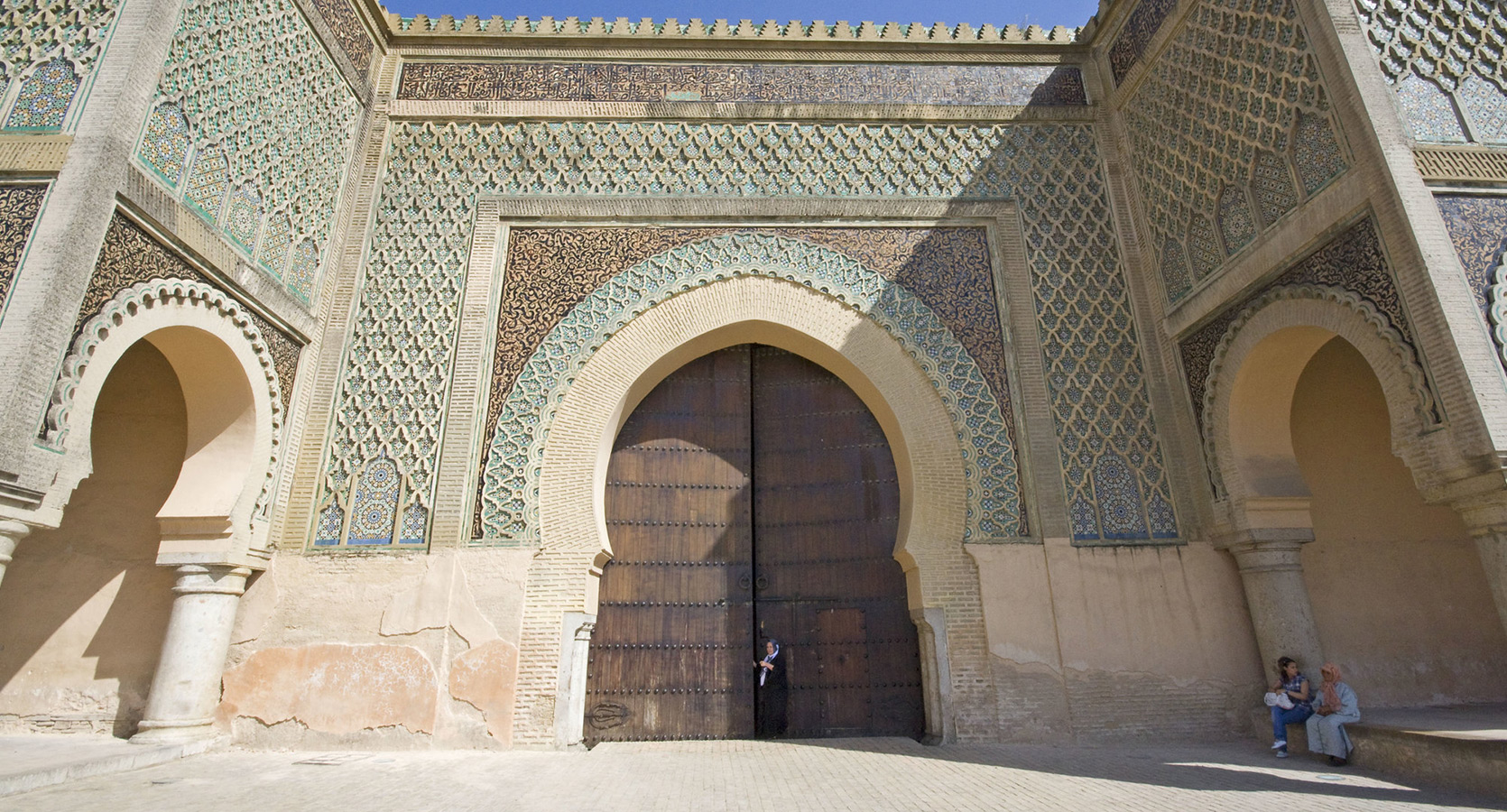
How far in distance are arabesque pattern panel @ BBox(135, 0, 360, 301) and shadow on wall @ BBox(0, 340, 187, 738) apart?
1.21m

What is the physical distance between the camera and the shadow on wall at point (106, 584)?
423 cm

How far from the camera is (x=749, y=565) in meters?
5.04

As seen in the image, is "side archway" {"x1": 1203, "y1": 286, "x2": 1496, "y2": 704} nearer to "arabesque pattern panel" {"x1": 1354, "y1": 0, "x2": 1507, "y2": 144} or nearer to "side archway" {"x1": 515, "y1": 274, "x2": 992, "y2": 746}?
"arabesque pattern panel" {"x1": 1354, "y1": 0, "x2": 1507, "y2": 144}

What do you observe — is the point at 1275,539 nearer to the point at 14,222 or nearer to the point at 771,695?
the point at 771,695

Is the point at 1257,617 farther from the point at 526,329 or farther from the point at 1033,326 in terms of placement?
the point at 526,329

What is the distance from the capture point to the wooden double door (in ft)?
15.6

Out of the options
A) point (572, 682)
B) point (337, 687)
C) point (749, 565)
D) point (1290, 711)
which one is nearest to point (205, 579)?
point (337, 687)

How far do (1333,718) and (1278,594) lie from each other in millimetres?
801

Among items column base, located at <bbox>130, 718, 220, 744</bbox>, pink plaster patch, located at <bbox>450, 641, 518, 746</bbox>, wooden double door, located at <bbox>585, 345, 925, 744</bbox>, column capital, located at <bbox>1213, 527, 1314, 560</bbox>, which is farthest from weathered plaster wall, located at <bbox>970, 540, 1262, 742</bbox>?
column base, located at <bbox>130, 718, 220, 744</bbox>

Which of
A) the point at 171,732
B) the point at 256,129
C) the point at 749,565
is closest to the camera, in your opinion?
the point at 171,732

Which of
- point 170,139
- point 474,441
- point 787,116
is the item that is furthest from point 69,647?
point 787,116

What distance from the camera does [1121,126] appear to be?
5.64 m

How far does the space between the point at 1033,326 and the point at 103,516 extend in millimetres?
5867

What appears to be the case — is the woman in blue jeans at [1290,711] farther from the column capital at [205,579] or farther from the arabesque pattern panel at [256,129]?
the arabesque pattern panel at [256,129]
